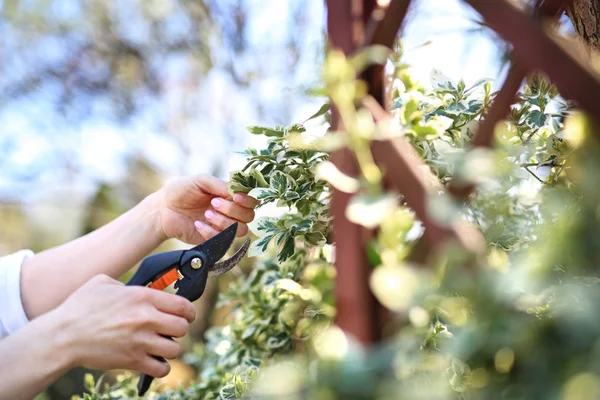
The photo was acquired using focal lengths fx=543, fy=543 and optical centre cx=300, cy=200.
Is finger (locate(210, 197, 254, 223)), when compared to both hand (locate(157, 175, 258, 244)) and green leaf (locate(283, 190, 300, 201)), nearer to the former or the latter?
hand (locate(157, 175, 258, 244))

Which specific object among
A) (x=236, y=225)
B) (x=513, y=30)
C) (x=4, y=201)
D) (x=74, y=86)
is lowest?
(x=4, y=201)

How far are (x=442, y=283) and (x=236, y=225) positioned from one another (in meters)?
0.57

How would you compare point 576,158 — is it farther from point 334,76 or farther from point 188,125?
point 188,125

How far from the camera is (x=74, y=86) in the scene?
4.24m

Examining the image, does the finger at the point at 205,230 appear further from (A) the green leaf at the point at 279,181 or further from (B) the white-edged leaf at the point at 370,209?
(B) the white-edged leaf at the point at 370,209

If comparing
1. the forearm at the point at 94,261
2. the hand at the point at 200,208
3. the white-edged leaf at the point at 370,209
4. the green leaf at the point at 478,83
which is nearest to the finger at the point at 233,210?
the hand at the point at 200,208

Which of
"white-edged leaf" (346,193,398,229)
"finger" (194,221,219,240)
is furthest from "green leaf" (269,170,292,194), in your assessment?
"white-edged leaf" (346,193,398,229)

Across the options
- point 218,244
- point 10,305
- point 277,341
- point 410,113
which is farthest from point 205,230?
point 410,113

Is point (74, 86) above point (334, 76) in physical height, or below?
below

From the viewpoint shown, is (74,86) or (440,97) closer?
(440,97)

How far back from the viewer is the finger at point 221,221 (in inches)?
40.5

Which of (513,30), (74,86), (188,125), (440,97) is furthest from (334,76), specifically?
(74,86)

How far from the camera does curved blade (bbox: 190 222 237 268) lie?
92 cm

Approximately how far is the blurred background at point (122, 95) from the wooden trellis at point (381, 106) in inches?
137
